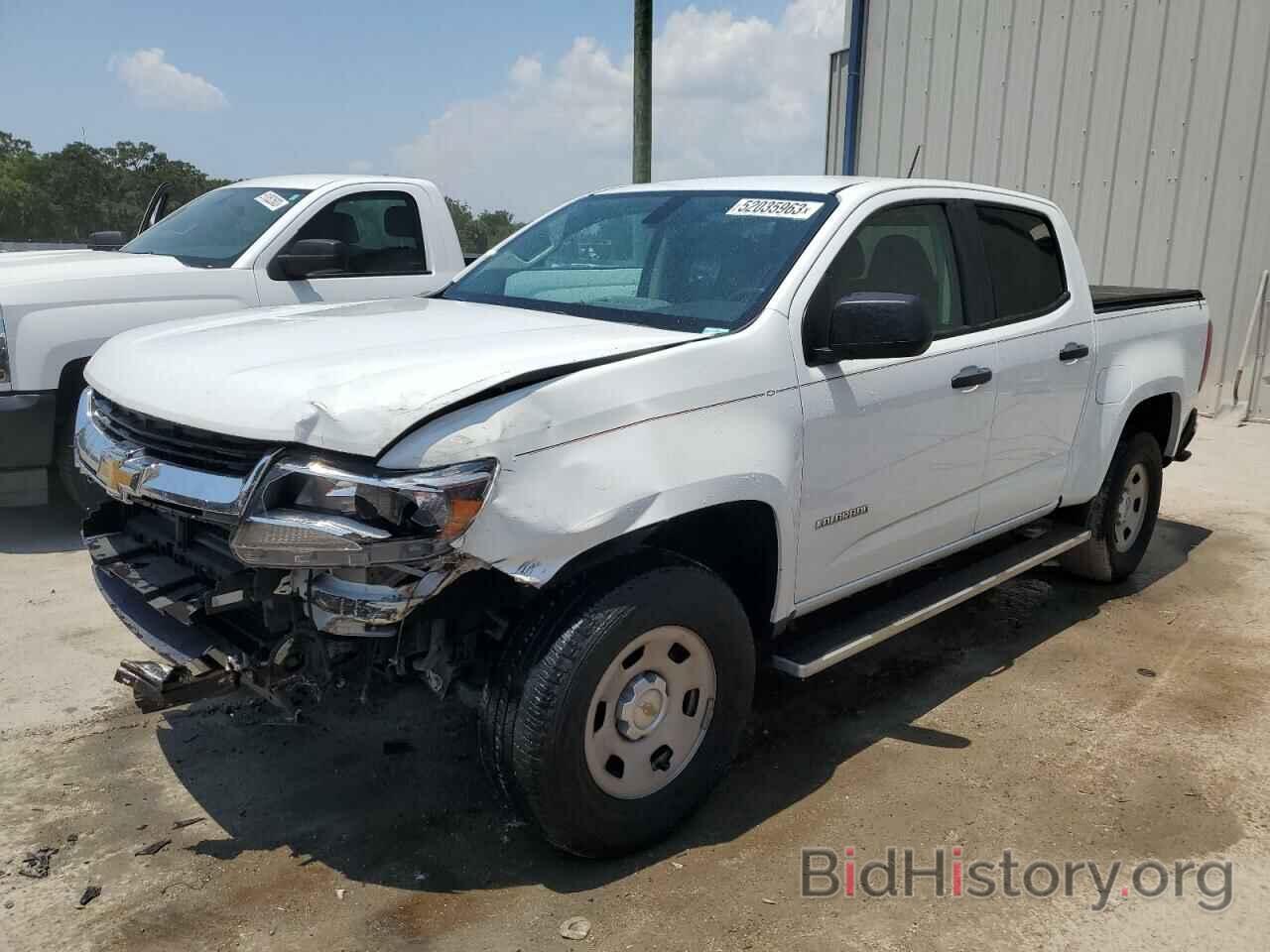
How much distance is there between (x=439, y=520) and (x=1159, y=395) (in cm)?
428

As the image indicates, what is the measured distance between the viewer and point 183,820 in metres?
3.20

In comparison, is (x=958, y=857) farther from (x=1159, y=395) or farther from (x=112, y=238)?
(x=112, y=238)

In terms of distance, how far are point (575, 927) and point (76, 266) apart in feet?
16.2

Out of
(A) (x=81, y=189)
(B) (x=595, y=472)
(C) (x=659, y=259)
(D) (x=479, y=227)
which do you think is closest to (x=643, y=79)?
(D) (x=479, y=227)

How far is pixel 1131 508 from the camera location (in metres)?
5.48

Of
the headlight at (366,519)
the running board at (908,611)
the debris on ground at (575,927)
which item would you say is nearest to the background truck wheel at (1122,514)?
the running board at (908,611)

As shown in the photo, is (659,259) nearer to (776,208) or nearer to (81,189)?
(776,208)

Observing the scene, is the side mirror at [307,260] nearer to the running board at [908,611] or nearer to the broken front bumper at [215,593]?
the broken front bumper at [215,593]

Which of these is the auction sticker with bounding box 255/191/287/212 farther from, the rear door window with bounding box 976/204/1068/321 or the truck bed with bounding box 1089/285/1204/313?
the truck bed with bounding box 1089/285/1204/313

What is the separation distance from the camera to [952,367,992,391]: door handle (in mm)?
3814

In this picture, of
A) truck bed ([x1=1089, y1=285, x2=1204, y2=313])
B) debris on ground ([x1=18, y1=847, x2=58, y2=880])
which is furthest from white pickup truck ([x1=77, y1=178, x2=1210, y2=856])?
truck bed ([x1=1089, y1=285, x2=1204, y2=313])

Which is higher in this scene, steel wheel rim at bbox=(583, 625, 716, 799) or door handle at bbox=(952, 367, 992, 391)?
door handle at bbox=(952, 367, 992, 391)

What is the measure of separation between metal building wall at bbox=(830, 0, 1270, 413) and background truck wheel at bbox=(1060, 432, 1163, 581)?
228 inches

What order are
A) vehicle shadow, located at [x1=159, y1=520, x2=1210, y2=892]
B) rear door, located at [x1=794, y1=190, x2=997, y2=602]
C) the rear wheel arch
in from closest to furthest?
vehicle shadow, located at [x1=159, y1=520, x2=1210, y2=892] < rear door, located at [x1=794, y1=190, x2=997, y2=602] < the rear wheel arch
